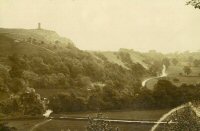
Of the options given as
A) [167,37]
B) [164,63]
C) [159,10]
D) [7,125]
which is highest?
[159,10]

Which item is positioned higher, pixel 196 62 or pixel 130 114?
pixel 196 62

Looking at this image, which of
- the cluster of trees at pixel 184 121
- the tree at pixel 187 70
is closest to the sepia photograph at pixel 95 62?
the tree at pixel 187 70

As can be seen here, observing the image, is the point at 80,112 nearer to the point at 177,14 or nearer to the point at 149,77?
the point at 149,77

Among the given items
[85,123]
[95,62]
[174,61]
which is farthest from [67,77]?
[174,61]

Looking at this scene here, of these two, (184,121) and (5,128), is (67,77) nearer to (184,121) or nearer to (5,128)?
(5,128)

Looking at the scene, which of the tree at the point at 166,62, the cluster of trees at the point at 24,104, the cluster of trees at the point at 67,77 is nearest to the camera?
the tree at the point at 166,62

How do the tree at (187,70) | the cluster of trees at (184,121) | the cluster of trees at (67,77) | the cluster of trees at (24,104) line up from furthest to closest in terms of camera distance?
the cluster of trees at (24,104) < the cluster of trees at (67,77) < the tree at (187,70) < the cluster of trees at (184,121)

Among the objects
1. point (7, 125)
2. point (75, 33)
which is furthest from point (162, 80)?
point (7, 125)

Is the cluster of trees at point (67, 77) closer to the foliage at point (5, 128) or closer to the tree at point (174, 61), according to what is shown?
the foliage at point (5, 128)
